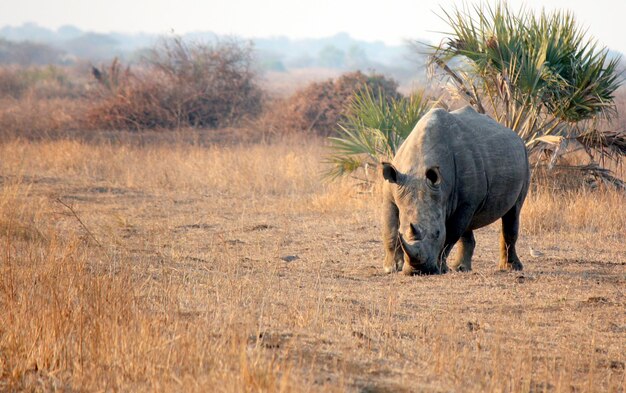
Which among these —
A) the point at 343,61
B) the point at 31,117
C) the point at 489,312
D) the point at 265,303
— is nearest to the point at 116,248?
the point at 265,303

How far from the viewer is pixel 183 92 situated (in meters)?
26.8

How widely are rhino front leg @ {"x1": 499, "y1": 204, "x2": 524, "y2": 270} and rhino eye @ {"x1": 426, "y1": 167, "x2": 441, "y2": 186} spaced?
181cm

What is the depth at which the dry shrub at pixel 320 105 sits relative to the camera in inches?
991

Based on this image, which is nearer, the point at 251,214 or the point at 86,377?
the point at 86,377

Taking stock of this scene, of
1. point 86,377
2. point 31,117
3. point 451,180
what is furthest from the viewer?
point 31,117

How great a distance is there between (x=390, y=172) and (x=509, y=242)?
2.16 meters

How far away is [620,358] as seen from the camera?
6281 millimetres

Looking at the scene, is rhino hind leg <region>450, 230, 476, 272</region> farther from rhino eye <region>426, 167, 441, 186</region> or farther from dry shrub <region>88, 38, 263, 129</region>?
dry shrub <region>88, 38, 263, 129</region>

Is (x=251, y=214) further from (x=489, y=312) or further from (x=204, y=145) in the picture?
(x=204, y=145)

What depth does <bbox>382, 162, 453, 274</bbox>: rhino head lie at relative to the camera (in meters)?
8.55

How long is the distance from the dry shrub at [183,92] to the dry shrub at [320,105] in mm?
1433

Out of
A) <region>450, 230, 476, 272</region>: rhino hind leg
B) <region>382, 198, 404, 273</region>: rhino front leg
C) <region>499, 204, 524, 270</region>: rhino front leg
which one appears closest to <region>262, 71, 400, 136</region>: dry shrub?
<region>499, 204, 524, 270</region>: rhino front leg

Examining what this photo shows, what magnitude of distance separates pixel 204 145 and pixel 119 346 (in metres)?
17.7

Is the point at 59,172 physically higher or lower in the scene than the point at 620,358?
lower
